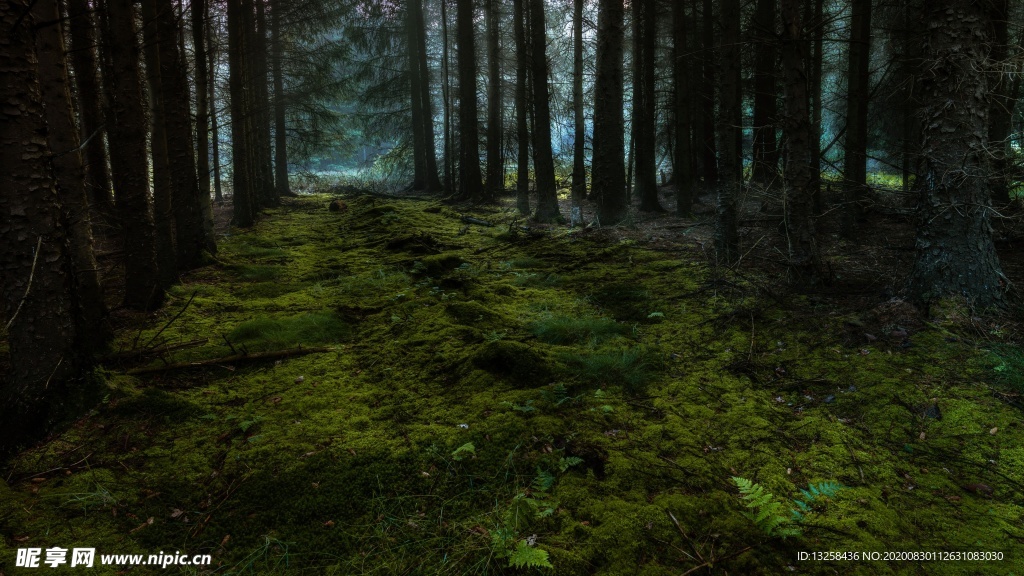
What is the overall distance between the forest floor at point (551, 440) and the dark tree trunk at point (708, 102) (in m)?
8.29

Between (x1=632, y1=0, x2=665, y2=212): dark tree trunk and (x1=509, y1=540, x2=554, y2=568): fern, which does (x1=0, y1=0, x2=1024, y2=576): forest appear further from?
(x1=632, y1=0, x2=665, y2=212): dark tree trunk

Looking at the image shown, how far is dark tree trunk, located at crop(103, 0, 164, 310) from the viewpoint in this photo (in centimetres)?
584

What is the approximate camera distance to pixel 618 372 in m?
4.41

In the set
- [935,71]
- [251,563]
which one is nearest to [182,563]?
[251,563]

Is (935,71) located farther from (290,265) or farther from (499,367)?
(290,265)

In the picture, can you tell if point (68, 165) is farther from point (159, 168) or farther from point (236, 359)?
point (159, 168)

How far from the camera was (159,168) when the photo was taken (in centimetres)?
684

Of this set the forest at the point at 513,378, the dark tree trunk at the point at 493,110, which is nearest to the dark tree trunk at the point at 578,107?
the forest at the point at 513,378

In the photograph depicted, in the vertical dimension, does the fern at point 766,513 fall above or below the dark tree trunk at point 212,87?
below

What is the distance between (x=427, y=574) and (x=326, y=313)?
13.5 feet

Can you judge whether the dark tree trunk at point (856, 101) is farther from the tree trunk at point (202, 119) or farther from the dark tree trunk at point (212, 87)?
the tree trunk at point (202, 119)

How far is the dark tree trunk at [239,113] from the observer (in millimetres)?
12125

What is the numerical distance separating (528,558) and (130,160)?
21.0ft

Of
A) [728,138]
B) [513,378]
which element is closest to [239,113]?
[728,138]
